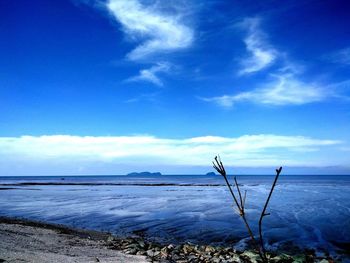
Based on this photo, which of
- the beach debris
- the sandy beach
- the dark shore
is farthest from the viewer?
the beach debris

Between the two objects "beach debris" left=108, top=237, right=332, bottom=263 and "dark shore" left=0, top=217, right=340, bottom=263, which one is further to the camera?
"beach debris" left=108, top=237, right=332, bottom=263

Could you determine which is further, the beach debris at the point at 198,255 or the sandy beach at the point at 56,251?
the beach debris at the point at 198,255

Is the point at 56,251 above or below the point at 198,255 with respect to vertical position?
above

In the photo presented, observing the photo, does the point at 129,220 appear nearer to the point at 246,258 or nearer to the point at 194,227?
the point at 194,227

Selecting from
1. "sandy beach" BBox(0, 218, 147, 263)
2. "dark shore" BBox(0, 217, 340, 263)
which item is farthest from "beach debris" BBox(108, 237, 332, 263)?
"sandy beach" BBox(0, 218, 147, 263)

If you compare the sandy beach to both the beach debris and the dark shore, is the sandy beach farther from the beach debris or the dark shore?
the beach debris

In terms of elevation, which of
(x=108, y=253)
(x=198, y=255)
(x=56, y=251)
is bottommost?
(x=198, y=255)

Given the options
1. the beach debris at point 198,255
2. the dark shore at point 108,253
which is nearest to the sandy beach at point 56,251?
the dark shore at point 108,253

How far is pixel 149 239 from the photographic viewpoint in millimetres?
19172

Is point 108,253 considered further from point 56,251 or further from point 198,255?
point 198,255

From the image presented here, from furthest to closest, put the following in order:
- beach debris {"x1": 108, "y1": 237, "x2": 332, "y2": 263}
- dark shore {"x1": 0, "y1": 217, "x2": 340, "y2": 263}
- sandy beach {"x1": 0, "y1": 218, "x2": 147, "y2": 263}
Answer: beach debris {"x1": 108, "y1": 237, "x2": 332, "y2": 263} → dark shore {"x1": 0, "y1": 217, "x2": 340, "y2": 263} → sandy beach {"x1": 0, "y1": 218, "x2": 147, "y2": 263}

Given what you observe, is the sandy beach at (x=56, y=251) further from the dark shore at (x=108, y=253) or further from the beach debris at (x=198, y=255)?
the beach debris at (x=198, y=255)

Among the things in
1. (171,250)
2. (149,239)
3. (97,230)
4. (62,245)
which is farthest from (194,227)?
(62,245)

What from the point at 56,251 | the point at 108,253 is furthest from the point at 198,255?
the point at 56,251
